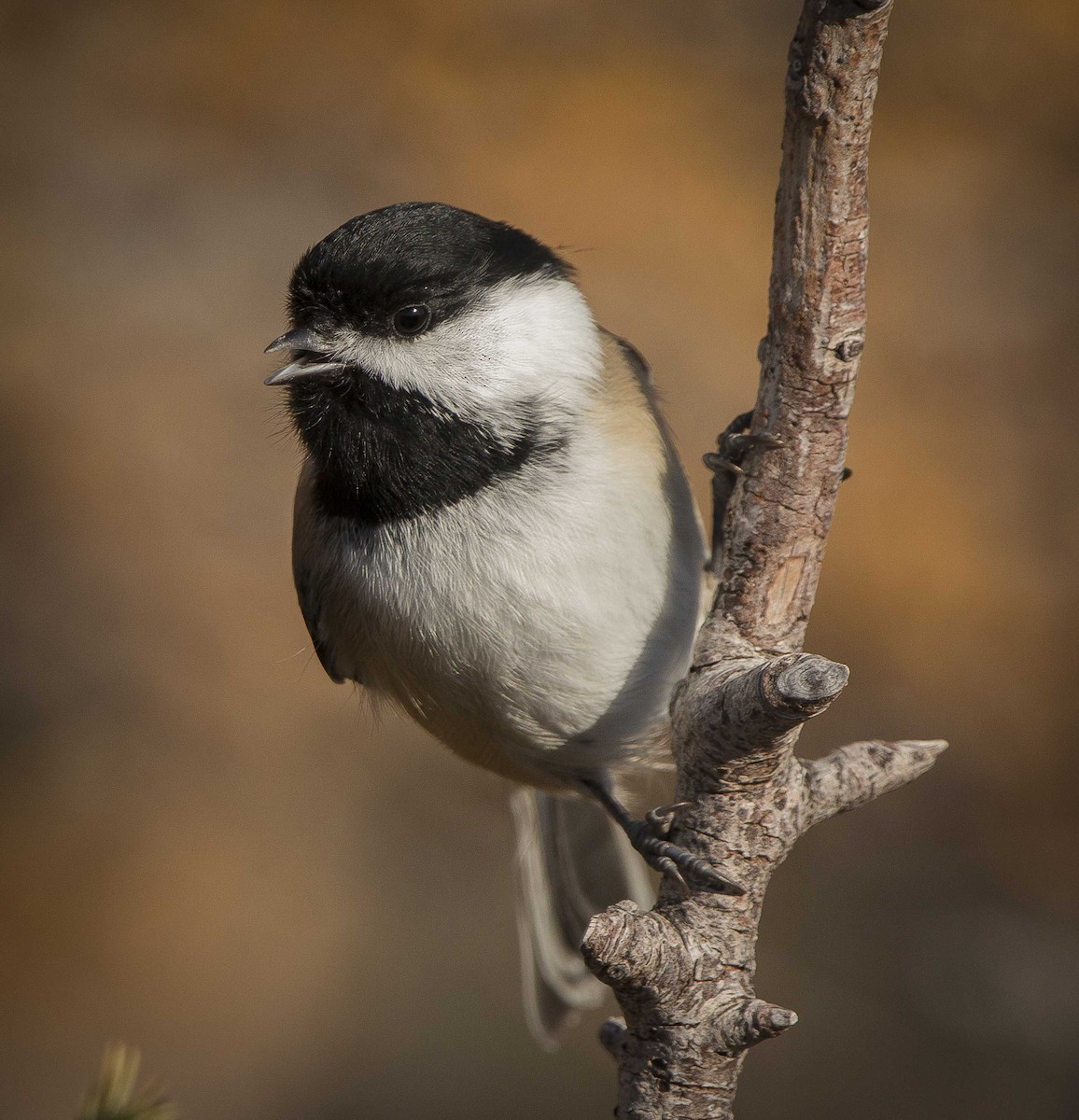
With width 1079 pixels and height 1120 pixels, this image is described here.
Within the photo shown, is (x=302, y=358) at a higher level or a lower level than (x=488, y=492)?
higher

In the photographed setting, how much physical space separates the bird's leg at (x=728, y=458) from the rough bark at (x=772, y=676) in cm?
1

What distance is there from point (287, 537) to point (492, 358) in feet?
5.27

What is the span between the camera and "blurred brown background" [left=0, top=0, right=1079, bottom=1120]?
8.01 feet

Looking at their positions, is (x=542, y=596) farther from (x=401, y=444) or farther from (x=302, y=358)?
(x=302, y=358)

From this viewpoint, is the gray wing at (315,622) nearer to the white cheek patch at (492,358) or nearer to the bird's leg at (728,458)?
the white cheek patch at (492,358)

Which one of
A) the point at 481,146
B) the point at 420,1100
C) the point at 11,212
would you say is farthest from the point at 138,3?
the point at 420,1100

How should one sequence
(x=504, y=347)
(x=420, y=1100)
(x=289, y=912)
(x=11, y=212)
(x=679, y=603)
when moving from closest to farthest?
(x=504, y=347) → (x=679, y=603) → (x=420, y=1100) → (x=289, y=912) → (x=11, y=212)

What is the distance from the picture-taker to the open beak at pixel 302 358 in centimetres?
122

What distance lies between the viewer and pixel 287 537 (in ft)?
8.94

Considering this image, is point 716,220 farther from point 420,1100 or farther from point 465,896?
point 420,1100

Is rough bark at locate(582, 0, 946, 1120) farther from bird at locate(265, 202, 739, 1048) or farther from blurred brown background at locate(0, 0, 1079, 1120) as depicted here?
blurred brown background at locate(0, 0, 1079, 1120)

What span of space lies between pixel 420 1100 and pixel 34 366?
193cm

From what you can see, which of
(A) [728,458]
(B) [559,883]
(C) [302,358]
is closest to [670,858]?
(A) [728,458]

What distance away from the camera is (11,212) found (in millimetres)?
2820
